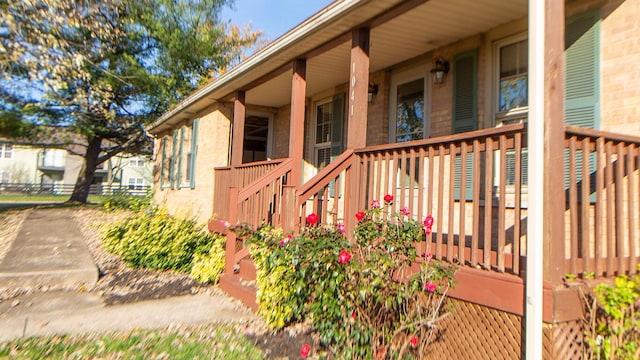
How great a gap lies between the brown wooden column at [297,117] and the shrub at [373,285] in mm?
2658

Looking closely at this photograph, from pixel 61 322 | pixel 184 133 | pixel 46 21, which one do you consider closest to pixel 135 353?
pixel 61 322

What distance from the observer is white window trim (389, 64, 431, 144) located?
20.7ft

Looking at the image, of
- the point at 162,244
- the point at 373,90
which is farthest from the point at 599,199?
the point at 162,244

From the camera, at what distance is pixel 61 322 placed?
4750 mm

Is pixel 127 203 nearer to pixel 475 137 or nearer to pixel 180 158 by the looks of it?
pixel 180 158

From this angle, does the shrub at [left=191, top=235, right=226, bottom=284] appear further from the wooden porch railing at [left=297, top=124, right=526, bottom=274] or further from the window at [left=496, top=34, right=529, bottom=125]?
the window at [left=496, top=34, right=529, bottom=125]

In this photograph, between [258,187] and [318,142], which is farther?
[318,142]

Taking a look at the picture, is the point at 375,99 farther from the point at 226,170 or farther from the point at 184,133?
the point at 184,133

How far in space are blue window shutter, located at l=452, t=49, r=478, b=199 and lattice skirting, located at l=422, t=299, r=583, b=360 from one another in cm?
233

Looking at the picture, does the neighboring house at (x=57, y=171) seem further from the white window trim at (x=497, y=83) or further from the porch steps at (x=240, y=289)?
the white window trim at (x=497, y=83)

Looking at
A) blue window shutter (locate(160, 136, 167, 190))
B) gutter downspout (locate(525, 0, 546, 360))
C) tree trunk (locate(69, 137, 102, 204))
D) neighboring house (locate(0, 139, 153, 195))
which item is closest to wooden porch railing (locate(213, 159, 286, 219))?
gutter downspout (locate(525, 0, 546, 360))

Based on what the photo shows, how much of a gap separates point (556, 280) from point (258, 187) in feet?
13.6

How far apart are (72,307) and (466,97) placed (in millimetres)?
5566

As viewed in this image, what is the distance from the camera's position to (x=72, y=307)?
17.5 feet
